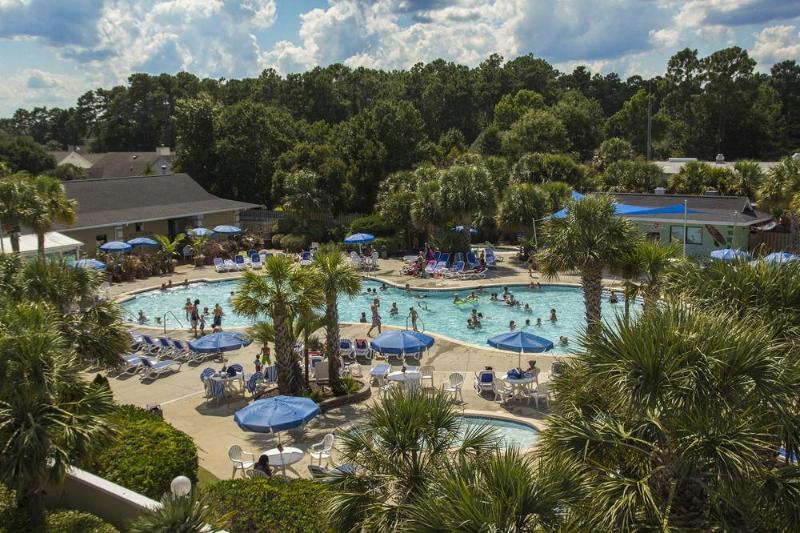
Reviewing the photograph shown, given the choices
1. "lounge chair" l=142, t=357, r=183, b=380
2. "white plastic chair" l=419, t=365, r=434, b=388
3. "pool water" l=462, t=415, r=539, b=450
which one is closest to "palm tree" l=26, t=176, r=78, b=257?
"lounge chair" l=142, t=357, r=183, b=380

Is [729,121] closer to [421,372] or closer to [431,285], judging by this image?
[431,285]

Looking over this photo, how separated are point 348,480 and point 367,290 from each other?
73.8 ft

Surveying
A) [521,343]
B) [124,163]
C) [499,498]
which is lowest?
[521,343]

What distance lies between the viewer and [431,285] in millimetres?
31375

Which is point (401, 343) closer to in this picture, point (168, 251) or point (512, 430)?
point (512, 430)

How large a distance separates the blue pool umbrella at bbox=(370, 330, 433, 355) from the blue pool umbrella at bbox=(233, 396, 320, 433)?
4.83 metres

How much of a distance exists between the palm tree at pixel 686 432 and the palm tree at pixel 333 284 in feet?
33.5

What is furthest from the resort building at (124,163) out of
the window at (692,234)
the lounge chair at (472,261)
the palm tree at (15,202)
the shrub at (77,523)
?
the shrub at (77,523)

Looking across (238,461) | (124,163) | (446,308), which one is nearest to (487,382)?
(238,461)

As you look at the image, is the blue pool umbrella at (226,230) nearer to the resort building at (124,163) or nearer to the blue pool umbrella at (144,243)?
the blue pool umbrella at (144,243)

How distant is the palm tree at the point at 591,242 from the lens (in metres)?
17.2

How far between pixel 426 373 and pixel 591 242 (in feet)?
19.6

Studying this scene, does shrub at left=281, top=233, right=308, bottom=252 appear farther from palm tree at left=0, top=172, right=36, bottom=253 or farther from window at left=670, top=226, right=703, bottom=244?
window at left=670, top=226, right=703, bottom=244

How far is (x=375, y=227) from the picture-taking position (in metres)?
40.4
